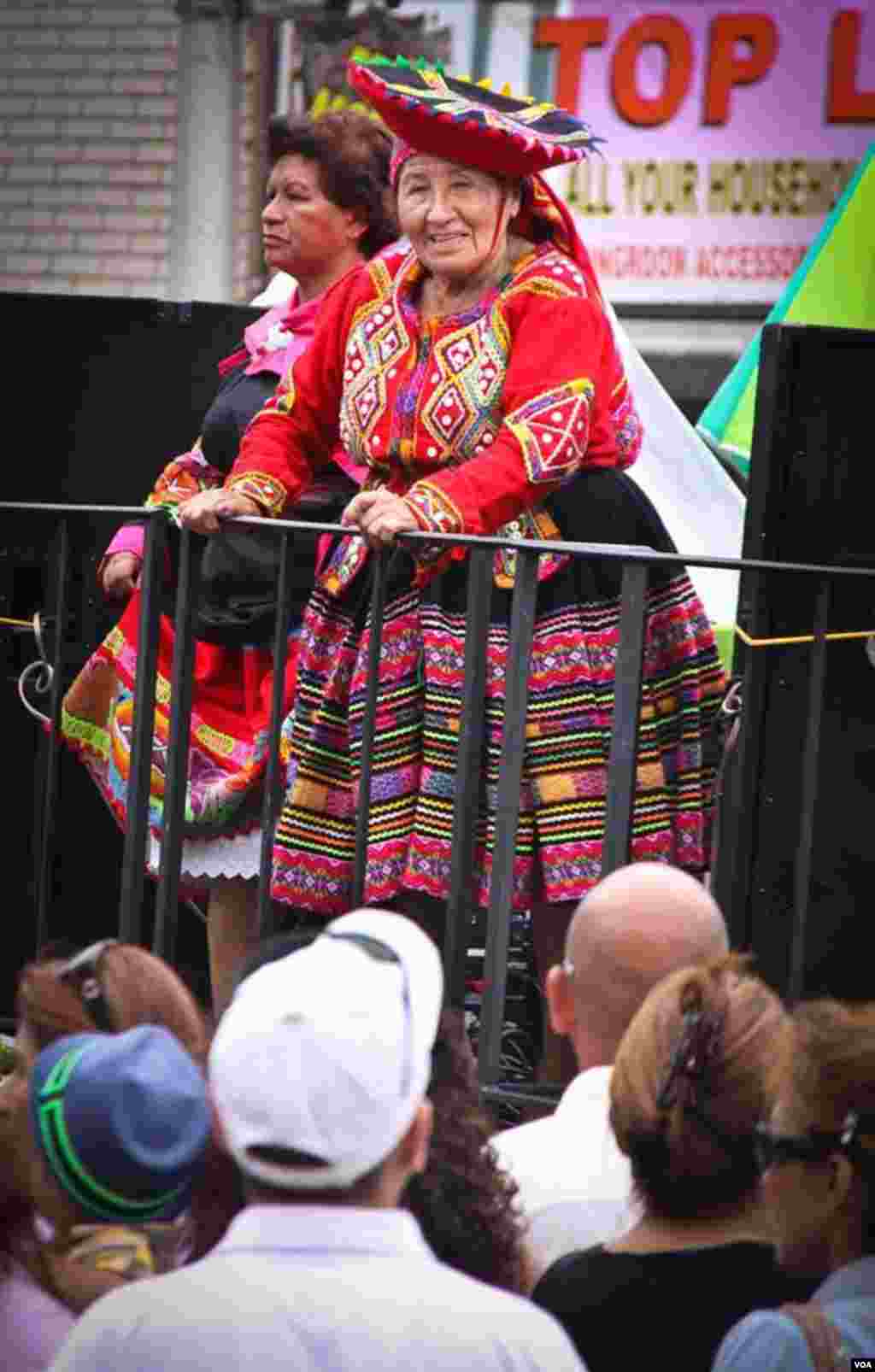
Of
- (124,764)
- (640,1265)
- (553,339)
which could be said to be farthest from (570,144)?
(640,1265)

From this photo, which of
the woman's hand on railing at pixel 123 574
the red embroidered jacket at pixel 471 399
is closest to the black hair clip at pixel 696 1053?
the red embroidered jacket at pixel 471 399

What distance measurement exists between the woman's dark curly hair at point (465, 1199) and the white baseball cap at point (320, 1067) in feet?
1.67

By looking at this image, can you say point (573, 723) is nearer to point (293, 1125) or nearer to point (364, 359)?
point (364, 359)

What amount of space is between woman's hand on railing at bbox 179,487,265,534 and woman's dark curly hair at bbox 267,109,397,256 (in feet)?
2.91

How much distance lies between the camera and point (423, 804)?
482cm

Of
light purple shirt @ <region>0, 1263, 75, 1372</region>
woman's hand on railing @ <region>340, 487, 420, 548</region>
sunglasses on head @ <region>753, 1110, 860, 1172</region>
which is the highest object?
woman's hand on railing @ <region>340, 487, 420, 548</region>

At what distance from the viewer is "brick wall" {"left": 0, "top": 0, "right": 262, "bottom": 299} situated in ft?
41.8

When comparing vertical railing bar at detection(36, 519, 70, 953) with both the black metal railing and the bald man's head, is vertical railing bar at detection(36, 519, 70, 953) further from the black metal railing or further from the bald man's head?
the bald man's head

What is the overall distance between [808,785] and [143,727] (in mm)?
1211

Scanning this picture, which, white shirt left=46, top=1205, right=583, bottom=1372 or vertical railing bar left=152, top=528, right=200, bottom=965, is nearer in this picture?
white shirt left=46, top=1205, right=583, bottom=1372

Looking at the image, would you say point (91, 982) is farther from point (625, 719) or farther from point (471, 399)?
point (471, 399)

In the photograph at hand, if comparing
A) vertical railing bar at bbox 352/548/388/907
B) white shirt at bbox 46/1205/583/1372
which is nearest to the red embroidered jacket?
vertical railing bar at bbox 352/548/388/907

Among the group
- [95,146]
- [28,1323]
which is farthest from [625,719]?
[95,146]

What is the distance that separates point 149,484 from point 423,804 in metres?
1.91
